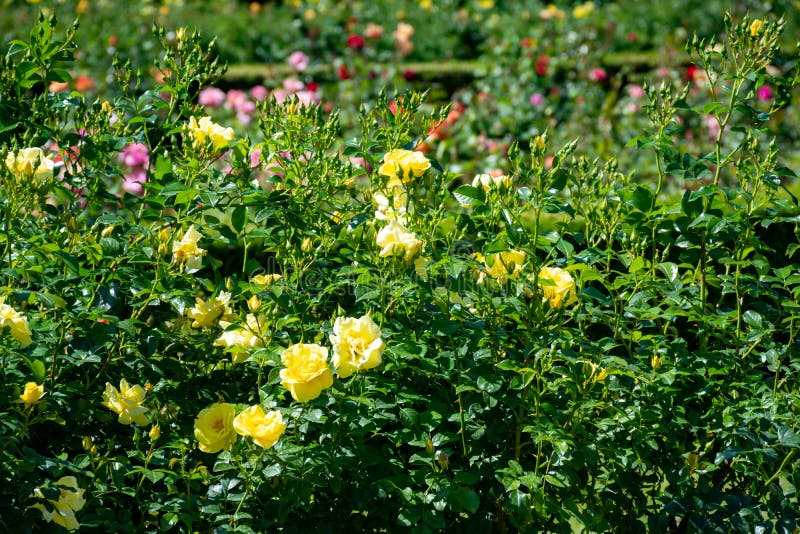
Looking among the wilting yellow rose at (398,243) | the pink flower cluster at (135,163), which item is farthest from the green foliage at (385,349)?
the pink flower cluster at (135,163)

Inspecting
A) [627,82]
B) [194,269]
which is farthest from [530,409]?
[627,82]

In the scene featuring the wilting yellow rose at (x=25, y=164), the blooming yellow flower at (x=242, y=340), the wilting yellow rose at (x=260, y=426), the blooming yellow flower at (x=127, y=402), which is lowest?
the blooming yellow flower at (x=127, y=402)

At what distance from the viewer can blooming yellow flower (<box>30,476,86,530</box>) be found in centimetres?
173

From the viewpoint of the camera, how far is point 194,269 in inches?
82.0

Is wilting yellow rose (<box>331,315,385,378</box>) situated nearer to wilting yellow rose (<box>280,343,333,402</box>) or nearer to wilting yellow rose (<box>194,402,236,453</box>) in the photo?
wilting yellow rose (<box>280,343,333,402</box>)

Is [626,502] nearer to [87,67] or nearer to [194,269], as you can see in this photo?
[194,269]

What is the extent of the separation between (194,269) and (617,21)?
817cm

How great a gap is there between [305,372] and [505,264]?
1.74ft

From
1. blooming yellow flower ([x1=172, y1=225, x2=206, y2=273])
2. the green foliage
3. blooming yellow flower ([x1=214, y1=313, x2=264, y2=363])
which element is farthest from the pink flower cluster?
blooming yellow flower ([x1=214, y1=313, x2=264, y2=363])

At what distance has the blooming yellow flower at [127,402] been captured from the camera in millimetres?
1911

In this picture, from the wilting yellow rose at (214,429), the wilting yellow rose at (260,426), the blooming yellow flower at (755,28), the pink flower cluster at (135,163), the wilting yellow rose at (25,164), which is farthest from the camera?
the pink flower cluster at (135,163)

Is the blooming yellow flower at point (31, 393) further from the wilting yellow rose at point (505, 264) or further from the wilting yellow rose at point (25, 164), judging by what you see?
the wilting yellow rose at point (505, 264)

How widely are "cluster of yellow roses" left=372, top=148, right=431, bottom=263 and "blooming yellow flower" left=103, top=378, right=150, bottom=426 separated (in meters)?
0.61

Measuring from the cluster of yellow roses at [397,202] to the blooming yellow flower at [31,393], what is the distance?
2.45ft
